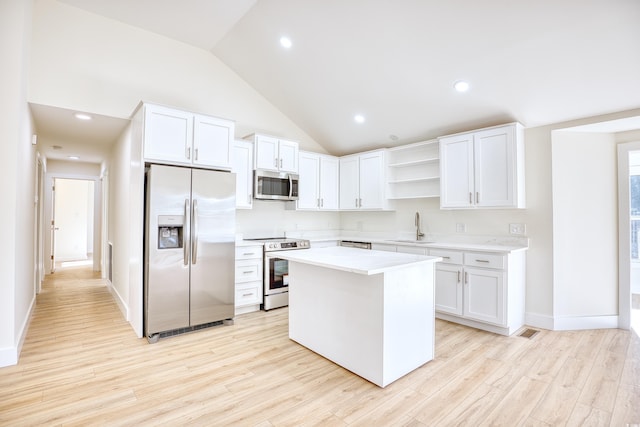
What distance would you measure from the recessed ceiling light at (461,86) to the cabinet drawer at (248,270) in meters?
3.12

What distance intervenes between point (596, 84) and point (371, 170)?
2746mm

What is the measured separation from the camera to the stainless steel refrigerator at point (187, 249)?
321cm

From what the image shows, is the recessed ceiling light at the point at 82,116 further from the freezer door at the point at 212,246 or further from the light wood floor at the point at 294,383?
the light wood floor at the point at 294,383

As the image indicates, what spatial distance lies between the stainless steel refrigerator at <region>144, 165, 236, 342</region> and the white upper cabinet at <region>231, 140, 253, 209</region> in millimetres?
639

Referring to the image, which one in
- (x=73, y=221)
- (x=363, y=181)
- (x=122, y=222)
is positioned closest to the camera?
(x=122, y=222)

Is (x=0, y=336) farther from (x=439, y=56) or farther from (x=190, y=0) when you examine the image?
(x=439, y=56)

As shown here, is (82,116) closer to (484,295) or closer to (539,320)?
(484,295)

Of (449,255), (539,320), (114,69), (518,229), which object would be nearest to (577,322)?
(539,320)

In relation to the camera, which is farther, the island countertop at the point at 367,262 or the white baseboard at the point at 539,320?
the white baseboard at the point at 539,320

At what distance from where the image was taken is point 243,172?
14.2ft

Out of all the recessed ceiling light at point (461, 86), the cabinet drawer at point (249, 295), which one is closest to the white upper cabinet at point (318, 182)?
the cabinet drawer at point (249, 295)

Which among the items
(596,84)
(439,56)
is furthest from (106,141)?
(596,84)

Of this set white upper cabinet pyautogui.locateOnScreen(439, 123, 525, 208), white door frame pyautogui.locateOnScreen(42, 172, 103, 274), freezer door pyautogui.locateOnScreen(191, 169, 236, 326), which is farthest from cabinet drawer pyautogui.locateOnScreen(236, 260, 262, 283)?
white door frame pyautogui.locateOnScreen(42, 172, 103, 274)

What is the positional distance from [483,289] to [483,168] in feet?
4.56
